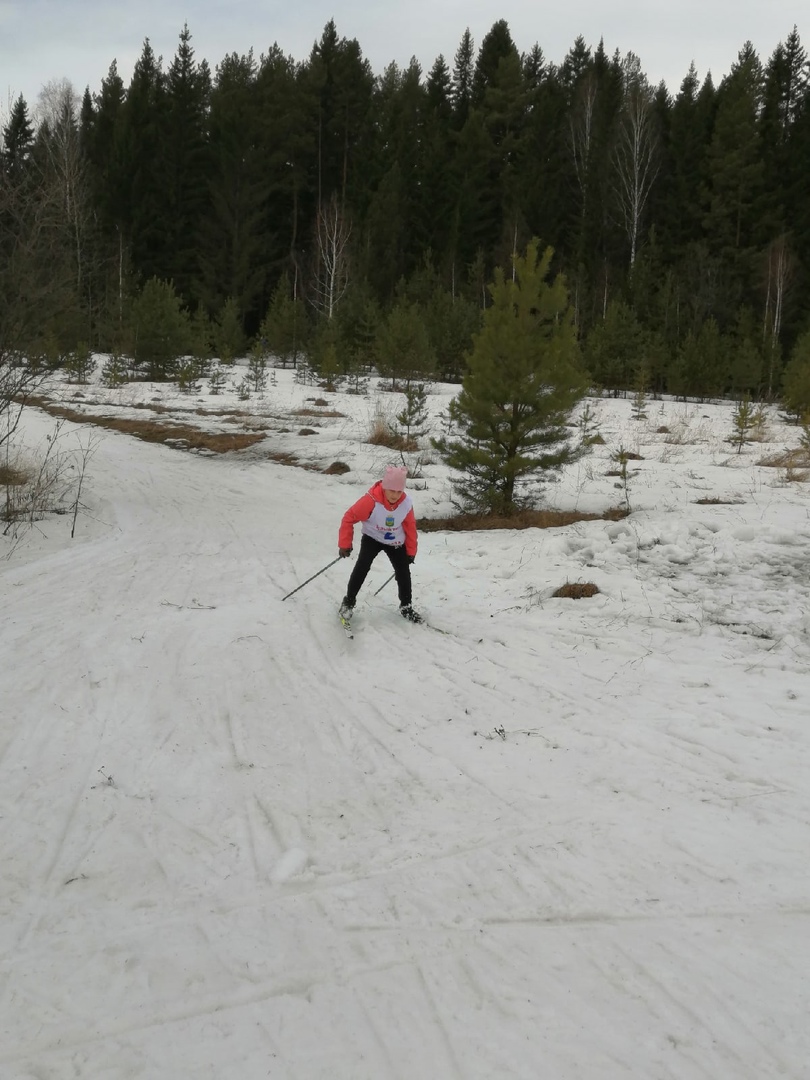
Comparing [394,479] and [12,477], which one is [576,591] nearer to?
[394,479]

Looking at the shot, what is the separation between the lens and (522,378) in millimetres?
9289

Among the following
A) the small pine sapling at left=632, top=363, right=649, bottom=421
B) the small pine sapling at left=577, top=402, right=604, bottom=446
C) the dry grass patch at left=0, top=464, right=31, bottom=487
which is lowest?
the dry grass patch at left=0, top=464, right=31, bottom=487

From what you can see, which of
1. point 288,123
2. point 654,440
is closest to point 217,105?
point 288,123

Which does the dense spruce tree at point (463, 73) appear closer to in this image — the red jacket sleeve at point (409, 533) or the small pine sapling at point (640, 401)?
the small pine sapling at point (640, 401)

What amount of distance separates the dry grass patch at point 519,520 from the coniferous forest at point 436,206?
1609 cm

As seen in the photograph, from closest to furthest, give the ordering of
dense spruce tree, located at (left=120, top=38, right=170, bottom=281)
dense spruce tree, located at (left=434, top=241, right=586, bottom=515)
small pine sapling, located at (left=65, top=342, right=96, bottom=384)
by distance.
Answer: dense spruce tree, located at (left=434, top=241, right=586, bottom=515)
small pine sapling, located at (left=65, top=342, right=96, bottom=384)
dense spruce tree, located at (left=120, top=38, right=170, bottom=281)

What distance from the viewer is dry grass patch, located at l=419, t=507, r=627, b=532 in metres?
9.50

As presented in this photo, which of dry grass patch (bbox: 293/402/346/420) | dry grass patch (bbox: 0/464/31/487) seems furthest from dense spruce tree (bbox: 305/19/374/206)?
dry grass patch (bbox: 0/464/31/487)

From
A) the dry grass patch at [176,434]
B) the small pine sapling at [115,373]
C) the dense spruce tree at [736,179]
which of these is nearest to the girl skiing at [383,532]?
the dry grass patch at [176,434]

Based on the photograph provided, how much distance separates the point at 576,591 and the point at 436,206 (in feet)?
137

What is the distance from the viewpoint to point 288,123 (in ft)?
141

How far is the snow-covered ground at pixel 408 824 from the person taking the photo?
7.48 ft

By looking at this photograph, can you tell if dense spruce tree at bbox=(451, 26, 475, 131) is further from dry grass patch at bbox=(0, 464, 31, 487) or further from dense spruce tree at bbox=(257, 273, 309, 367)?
dry grass patch at bbox=(0, 464, 31, 487)

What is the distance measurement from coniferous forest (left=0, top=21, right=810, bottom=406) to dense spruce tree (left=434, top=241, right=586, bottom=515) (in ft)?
52.4
